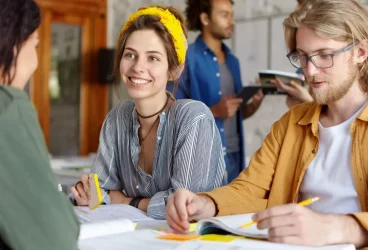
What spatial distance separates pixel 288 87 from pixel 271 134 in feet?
4.10

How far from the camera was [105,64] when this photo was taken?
6.36 m

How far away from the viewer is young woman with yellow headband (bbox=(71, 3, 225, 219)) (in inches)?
79.0

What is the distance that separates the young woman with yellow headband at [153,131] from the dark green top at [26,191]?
3.31 ft

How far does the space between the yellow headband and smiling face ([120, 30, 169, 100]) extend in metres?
0.06

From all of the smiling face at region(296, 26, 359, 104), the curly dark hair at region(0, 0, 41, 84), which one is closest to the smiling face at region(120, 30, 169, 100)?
the smiling face at region(296, 26, 359, 104)

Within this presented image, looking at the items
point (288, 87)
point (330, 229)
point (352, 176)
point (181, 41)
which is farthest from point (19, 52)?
point (288, 87)

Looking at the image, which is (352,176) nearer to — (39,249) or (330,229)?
(330,229)

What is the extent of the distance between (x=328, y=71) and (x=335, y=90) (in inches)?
2.3

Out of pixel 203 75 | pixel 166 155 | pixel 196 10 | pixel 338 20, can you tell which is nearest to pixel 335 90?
pixel 338 20

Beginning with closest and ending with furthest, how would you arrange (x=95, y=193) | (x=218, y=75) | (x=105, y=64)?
1. (x=95, y=193)
2. (x=218, y=75)
3. (x=105, y=64)

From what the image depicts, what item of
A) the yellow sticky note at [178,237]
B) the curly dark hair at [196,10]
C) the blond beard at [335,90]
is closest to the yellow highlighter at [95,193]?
the yellow sticky note at [178,237]

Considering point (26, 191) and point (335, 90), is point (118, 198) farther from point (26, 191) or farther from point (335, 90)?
point (26, 191)

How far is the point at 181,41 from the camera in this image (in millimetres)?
2193

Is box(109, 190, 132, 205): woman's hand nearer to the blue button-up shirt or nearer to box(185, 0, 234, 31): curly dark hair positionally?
the blue button-up shirt
